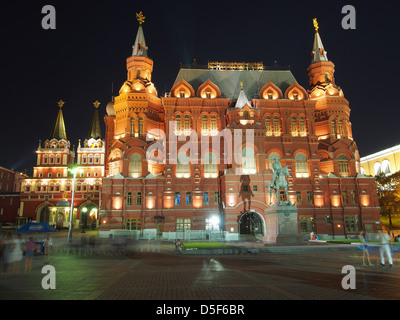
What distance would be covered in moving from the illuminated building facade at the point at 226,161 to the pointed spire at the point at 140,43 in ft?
2.01

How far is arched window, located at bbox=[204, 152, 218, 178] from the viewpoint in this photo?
4768 centimetres

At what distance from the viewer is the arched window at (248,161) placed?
151ft

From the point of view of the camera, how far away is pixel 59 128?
263ft

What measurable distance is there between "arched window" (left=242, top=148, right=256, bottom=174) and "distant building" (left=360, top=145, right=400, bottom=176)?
1857 inches

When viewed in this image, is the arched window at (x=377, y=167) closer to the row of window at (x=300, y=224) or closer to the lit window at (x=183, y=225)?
the row of window at (x=300, y=224)

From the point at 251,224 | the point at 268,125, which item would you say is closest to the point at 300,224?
the point at 251,224

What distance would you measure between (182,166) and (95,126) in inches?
1786

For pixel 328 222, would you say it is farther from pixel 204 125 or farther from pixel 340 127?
pixel 204 125

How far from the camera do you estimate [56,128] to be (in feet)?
262

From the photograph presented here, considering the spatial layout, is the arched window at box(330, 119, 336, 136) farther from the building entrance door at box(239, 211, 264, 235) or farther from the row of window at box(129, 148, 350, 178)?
the building entrance door at box(239, 211, 264, 235)

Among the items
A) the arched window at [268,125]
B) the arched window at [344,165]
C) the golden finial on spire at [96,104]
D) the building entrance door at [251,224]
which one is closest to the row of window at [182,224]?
the building entrance door at [251,224]

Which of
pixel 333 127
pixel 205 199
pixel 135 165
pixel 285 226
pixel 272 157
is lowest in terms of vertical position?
pixel 285 226
